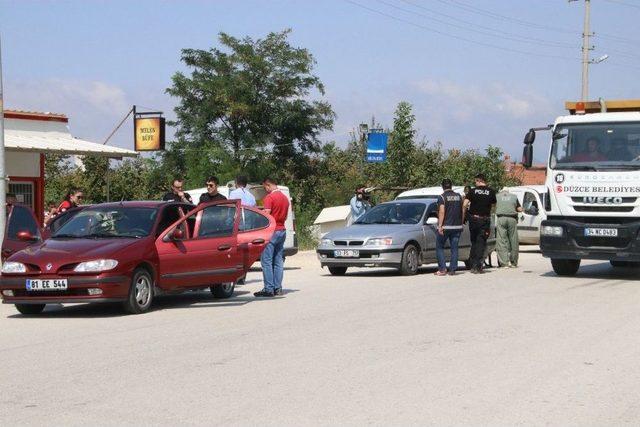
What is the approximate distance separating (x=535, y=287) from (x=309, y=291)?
381 centimetres

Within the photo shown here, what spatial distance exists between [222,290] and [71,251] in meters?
3.12

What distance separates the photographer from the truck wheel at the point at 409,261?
1984cm

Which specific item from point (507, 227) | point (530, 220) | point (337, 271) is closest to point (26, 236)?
point (337, 271)

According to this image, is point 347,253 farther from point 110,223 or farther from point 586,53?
point 586,53

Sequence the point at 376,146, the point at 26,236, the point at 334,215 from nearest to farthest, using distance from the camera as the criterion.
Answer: the point at 26,236 < the point at 334,215 < the point at 376,146

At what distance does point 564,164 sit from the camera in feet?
62.0

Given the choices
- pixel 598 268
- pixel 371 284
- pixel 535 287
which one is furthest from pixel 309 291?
pixel 598 268

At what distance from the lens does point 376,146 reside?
35.9m

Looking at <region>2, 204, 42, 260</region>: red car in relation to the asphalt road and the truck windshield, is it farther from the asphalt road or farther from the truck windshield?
the truck windshield

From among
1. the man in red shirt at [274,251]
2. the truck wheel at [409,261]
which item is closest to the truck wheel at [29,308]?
the man in red shirt at [274,251]

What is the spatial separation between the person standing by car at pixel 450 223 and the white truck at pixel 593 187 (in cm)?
162

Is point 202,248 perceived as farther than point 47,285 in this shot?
Yes

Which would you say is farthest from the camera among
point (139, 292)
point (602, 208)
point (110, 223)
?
point (602, 208)

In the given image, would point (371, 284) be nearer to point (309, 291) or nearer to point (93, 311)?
point (309, 291)
